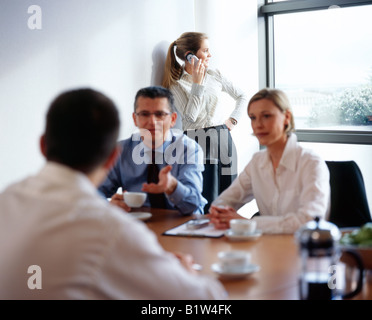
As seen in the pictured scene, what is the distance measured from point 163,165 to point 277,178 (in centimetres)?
64

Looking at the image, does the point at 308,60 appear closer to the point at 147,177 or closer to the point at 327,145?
the point at 327,145

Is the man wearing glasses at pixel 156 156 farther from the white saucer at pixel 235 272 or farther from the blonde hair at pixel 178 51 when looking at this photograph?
the blonde hair at pixel 178 51

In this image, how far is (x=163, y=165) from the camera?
2783 millimetres

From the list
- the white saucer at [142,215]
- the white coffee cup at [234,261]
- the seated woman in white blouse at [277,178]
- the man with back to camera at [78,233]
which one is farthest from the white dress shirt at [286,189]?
the man with back to camera at [78,233]

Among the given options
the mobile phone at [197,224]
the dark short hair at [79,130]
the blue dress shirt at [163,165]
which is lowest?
the mobile phone at [197,224]

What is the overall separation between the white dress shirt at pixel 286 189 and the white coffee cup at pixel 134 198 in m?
0.36

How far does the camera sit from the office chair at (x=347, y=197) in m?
2.44

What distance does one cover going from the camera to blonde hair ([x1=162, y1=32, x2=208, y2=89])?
13.8ft

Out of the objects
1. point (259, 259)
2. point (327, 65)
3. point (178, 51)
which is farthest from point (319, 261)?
point (327, 65)

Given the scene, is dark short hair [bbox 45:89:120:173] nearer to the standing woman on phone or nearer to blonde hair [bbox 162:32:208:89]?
the standing woman on phone

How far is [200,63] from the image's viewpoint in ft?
13.6

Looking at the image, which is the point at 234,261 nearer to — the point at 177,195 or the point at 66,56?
the point at 177,195

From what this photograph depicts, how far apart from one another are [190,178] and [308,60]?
272 cm

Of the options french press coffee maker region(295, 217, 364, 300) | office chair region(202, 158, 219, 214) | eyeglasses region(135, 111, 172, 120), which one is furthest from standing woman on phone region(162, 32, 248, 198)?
french press coffee maker region(295, 217, 364, 300)
